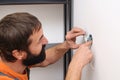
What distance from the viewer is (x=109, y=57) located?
1.00 metres

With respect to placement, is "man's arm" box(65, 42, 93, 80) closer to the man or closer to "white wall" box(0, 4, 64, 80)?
the man

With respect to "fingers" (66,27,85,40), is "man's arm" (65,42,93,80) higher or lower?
lower

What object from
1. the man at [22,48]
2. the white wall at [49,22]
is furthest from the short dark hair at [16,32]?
the white wall at [49,22]

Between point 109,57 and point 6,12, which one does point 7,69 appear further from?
point 6,12

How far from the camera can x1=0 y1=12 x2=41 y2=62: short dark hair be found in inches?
44.0

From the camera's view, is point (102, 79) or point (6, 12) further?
point (6, 12)

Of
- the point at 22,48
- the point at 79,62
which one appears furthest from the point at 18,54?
the point at 79,62

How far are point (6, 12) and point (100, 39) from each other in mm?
836

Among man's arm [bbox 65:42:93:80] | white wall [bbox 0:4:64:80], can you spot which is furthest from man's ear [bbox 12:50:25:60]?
white wall [bbox 0:4:64:80]

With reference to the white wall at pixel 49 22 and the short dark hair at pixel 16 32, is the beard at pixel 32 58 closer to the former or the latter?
the short dark hair at pixel 16 32

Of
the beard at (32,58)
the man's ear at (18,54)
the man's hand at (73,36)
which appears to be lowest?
the beard at (32,58)

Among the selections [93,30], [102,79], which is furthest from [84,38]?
[102,79]

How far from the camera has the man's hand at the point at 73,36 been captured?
4.24ft

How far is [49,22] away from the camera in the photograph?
1737 mm
